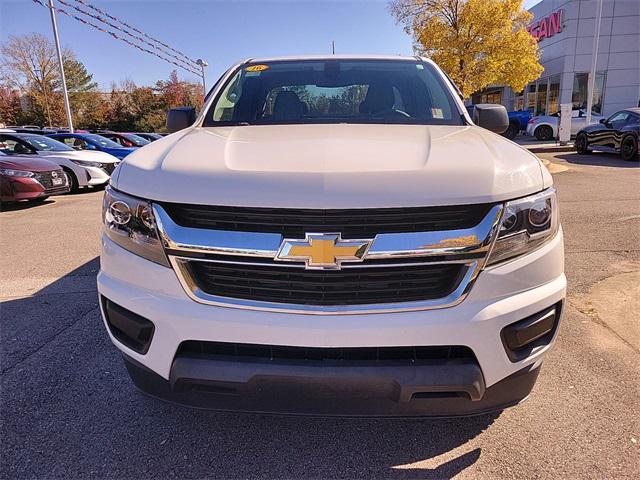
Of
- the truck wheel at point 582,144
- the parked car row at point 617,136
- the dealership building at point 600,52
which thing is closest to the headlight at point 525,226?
the parked car row at point 617,136

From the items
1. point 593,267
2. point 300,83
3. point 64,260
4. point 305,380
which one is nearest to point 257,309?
point 305,380

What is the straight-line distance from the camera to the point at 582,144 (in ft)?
51.8

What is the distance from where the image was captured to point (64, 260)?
534 cm

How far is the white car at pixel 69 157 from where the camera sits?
10.7m

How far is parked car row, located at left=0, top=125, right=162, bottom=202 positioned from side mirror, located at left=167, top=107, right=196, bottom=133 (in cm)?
513

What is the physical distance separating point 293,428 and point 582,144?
1695 cm

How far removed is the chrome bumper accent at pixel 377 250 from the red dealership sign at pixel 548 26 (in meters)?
30.6

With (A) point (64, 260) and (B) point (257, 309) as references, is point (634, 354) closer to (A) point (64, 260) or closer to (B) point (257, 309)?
(B) point (257, 309)

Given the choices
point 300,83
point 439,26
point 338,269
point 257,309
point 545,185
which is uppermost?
point 439,26

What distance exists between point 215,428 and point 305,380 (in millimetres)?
908

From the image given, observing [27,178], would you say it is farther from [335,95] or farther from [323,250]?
[323,250]

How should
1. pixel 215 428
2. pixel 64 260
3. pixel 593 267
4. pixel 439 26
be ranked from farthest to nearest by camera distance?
pixel 439 26, pixel 64 260, pixel 593 267, pixel 215 428

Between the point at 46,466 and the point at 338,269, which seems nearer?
the point at 338,269

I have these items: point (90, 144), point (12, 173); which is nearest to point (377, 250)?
point (12, 173)
